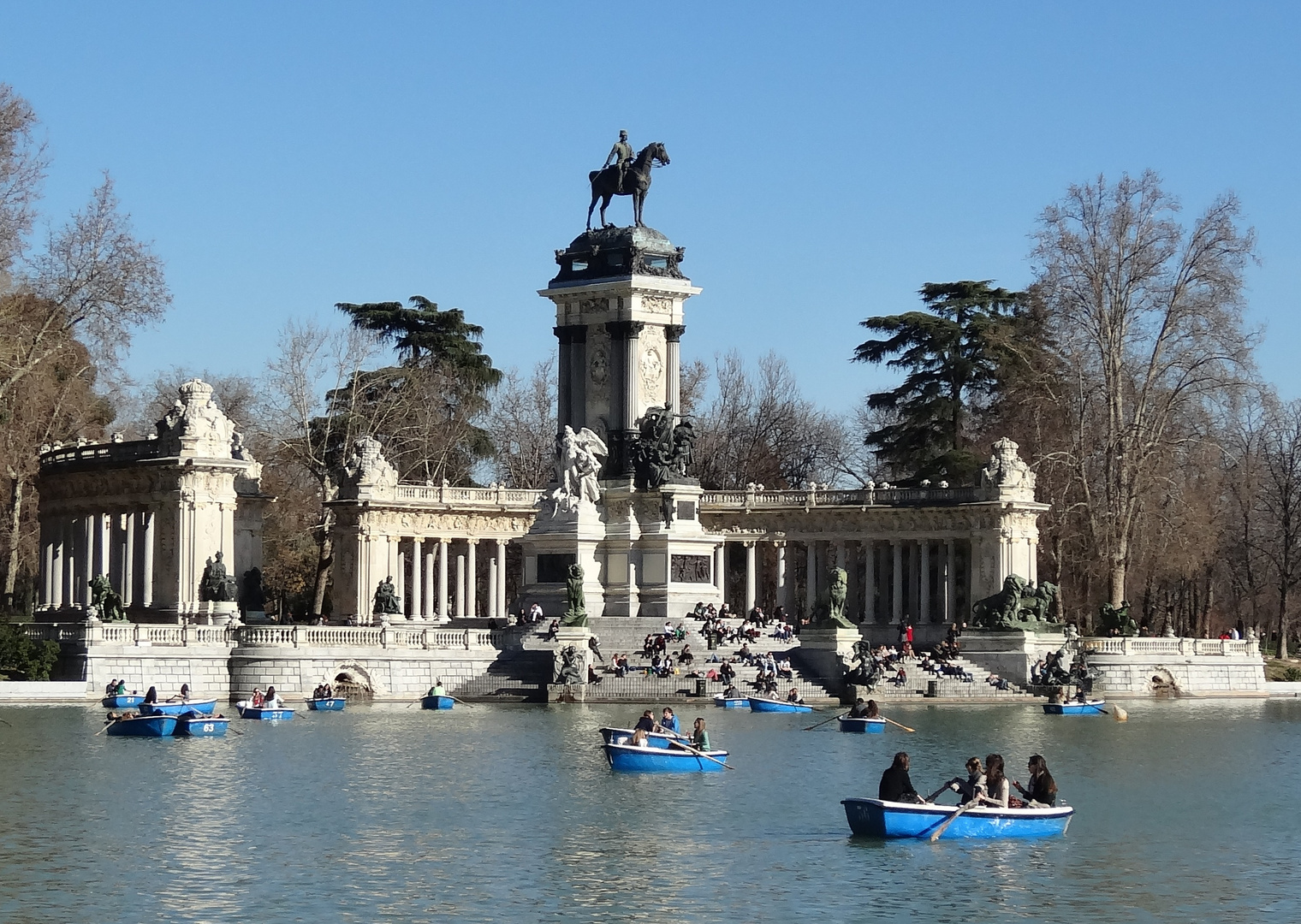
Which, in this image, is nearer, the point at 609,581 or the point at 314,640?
the point at 314,640

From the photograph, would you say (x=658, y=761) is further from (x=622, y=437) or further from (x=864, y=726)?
(x=622, y=437)

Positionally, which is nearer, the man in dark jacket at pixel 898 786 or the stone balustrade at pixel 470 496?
the man in dark jacket at pixel 898 786

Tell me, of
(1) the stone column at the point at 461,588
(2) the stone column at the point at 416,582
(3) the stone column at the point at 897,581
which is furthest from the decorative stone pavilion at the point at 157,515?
(3) the stone column at the point at 897,581

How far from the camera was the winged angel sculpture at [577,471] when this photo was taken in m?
71.3

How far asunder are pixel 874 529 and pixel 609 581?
47.6ft

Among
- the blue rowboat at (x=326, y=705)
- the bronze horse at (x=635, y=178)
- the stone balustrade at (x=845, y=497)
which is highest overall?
the bronze horse at (x=635, y=178)

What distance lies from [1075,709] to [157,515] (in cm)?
2906


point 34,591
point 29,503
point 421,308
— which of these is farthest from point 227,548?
point 421,308

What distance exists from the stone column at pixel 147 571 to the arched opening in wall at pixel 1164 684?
3151cm

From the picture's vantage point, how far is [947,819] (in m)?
33.4

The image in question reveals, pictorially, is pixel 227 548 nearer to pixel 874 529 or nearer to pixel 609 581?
pixel 609 581

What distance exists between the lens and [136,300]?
70.5 m

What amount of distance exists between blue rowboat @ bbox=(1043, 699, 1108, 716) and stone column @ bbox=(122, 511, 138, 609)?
30990mm

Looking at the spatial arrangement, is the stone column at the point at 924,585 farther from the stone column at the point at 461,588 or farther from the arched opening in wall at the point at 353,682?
the arched opening in wall at the point at 353,682
